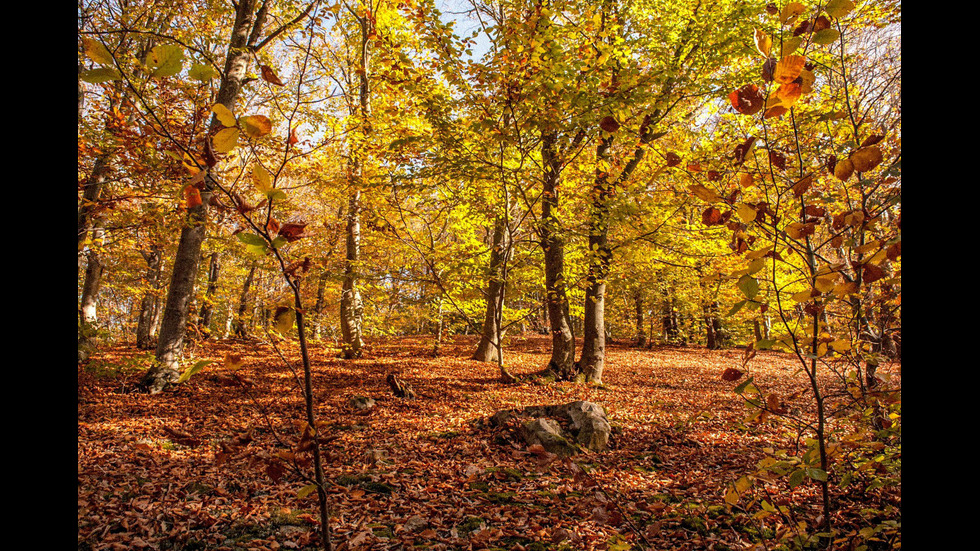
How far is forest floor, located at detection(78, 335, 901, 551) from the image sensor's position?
286cm

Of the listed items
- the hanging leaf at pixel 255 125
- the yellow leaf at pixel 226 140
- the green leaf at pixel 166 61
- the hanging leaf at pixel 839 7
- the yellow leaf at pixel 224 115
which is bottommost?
the yellow leaf at pixel 226 140

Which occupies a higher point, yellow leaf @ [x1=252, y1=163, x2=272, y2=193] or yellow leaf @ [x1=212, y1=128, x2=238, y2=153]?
yellow leaf @ [x1=212, y1=128, x2=238, y2=153]

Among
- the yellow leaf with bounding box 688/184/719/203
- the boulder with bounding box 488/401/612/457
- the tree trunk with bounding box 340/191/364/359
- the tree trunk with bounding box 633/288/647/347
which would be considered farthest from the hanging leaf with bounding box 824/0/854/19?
the tree trunk with bounding box 633/288/647/347

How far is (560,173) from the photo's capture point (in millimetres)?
6363

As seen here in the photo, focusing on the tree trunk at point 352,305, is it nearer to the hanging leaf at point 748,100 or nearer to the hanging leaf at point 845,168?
the hanging leaf at point 748,100

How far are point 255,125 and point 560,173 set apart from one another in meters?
5.59

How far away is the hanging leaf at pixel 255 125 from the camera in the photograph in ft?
3.69

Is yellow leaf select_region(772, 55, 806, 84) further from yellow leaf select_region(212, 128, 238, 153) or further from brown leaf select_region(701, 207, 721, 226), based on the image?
yellow leaf select_region(212, 128, 238, 153)

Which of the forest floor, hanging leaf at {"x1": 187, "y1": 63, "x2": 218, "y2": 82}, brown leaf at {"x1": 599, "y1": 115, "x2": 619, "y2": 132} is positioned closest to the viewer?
hanging leaf at {"x1": 187, "y1": 63, "x2": 218, "y2": 82}

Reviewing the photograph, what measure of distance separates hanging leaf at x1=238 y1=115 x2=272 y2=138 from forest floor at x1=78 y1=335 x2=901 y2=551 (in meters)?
0.72

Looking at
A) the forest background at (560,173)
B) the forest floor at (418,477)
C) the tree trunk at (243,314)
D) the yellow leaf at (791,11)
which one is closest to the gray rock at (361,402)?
the forest floor at (418,477)
